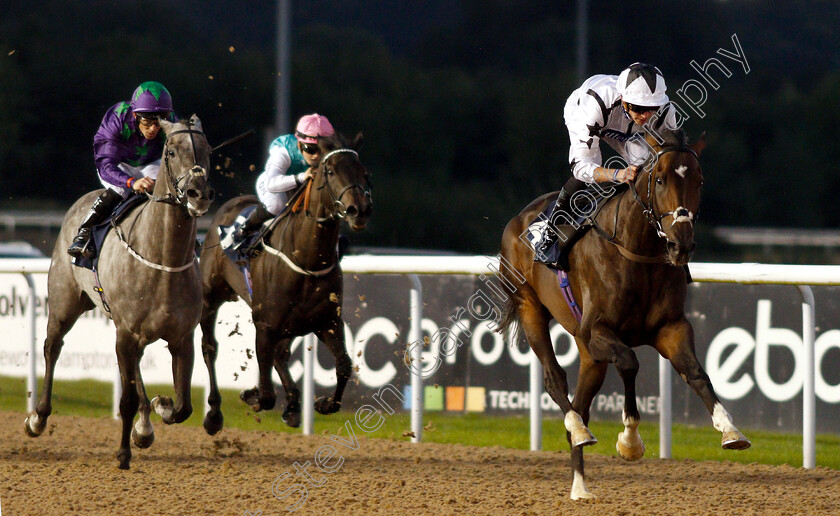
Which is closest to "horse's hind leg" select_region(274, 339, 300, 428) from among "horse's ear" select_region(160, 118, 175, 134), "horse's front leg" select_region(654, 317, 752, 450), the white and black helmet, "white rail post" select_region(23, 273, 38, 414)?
"horse's ear" select_region(160, 118, 175, 134)

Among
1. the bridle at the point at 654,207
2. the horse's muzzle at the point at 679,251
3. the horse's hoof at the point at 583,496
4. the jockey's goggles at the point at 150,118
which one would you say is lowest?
the horse's hoof at the point at 583,496

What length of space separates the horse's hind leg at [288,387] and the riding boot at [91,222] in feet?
3.67

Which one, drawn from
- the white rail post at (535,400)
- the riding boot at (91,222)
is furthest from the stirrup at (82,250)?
the white rail post at (535,400)

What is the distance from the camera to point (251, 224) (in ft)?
20.8

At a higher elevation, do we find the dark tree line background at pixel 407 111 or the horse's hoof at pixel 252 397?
the dark tree line background at pixel 407 111

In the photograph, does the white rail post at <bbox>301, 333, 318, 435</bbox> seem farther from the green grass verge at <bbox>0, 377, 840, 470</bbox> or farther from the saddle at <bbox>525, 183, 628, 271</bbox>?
the saddle at <bbox>525, 183, 628, 271</bbox>

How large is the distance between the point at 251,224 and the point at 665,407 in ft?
8.18

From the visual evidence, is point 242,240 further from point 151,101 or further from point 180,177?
point 180,177

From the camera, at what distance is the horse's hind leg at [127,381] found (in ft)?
18.2

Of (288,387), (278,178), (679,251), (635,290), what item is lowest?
(288,387)

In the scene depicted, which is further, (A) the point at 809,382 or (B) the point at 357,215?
(A) the point at 809,382

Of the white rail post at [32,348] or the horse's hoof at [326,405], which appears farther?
the white rail post at [32,348]

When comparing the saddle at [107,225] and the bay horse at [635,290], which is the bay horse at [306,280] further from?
the bay horse at [635,290]

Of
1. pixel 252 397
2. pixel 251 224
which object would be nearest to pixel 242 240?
pixel 251 224
